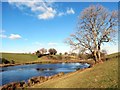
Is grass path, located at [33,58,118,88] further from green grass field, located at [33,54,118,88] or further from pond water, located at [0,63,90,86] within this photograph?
pond water, located at [0,63,90,86]

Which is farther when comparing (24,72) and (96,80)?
(24,72)

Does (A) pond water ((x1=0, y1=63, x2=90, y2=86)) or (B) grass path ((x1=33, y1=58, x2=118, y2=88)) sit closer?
(B) grass path ((x1=33, y1=58, x2=118, y2=88))

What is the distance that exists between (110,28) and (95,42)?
435cm

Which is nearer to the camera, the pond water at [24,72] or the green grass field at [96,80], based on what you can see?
the green grass field at [96,80]

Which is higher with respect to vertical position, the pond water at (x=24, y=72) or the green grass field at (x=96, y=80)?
the green grass field at (x=96, y=80)

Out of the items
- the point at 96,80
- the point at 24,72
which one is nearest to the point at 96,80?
the point at 96,80

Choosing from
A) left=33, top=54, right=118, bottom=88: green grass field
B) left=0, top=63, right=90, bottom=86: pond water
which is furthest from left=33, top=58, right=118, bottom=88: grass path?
left=0, top=63, right=90, bottom=86: pond water

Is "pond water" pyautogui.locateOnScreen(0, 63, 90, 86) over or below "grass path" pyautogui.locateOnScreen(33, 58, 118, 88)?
below

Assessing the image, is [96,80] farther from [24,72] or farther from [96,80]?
[24,72]

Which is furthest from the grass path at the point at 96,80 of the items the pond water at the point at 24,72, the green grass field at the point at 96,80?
the pond water at the point at 24,72

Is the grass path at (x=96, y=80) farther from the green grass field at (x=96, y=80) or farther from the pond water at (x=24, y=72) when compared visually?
the pond water at (x=24, y=72)

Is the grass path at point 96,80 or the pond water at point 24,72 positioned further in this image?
the pond water at point 24,72

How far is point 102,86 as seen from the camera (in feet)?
53.9

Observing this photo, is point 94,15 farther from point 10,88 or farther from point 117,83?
→ point 117,83
